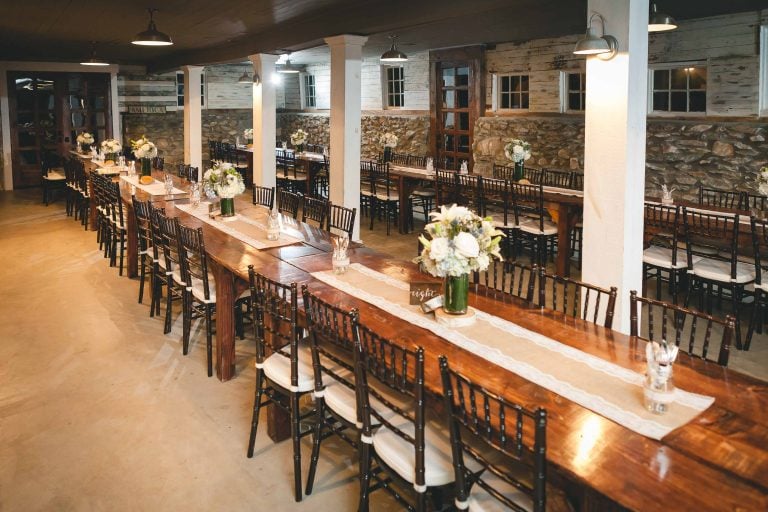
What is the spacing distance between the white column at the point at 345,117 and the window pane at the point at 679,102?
377 centimetres

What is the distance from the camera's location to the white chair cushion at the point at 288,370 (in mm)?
3129

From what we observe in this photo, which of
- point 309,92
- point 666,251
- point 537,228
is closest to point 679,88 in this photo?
point 537,228

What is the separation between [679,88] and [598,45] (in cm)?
425

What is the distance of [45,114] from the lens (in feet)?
45.6

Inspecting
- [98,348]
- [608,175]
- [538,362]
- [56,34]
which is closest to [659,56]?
[608,175]

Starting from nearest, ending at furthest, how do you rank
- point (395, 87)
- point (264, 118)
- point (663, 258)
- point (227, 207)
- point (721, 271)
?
point (721, 271)
point (663, 258)
point (227, 207)
point (264, 118)
point (395, 87)

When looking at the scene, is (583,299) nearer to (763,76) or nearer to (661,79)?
(763,76)

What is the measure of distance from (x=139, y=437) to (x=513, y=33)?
6.85 metres

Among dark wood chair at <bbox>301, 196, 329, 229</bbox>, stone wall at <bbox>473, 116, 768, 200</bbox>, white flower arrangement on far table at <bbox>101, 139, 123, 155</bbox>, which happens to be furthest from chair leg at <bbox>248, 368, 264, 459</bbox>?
white flower arrangement on far table at <bbox>101, 139, 123, 155</bbox>

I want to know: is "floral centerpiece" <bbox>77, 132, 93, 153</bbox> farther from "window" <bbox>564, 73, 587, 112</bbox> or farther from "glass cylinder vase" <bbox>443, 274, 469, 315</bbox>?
"glass cylinder vase" <bbox>443, 274, 469, 315</bbox>

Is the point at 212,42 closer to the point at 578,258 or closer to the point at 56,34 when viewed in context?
the point at 56,34

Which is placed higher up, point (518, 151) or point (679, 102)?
point (679, 102)

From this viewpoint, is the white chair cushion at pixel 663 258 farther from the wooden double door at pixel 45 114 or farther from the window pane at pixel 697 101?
the wooden double door at pixel 45 114

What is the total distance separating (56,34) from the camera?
30.5ft
